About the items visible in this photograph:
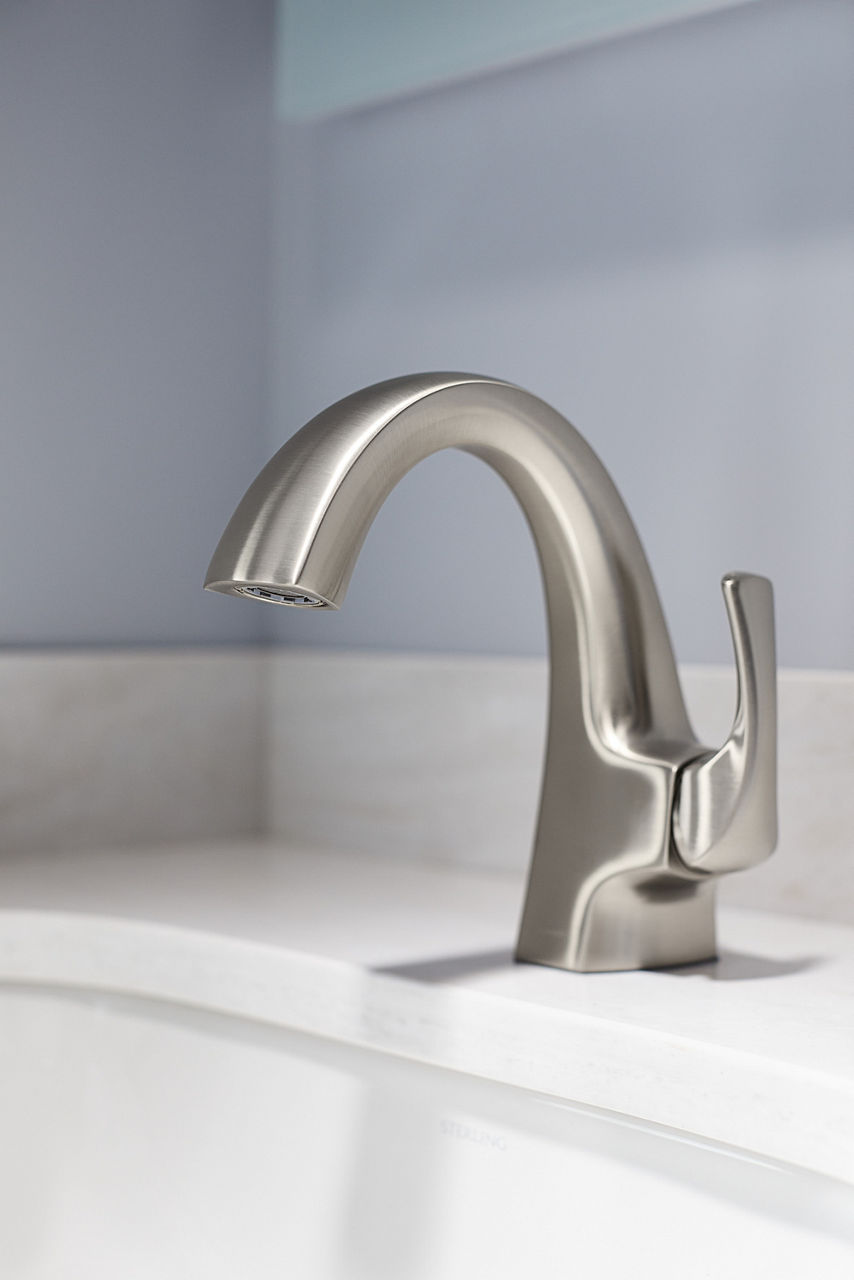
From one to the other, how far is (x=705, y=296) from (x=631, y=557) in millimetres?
252

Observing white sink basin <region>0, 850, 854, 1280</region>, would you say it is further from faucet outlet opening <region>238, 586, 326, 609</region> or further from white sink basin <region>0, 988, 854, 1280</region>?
faucet outlet opening <region>238, 586, 326, 609</region>

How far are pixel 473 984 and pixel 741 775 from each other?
0.12 meters

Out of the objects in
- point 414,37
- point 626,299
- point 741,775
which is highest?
point 414,37

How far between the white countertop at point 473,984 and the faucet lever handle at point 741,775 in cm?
5

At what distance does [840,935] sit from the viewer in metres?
0.61

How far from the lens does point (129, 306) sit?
2.75 feet

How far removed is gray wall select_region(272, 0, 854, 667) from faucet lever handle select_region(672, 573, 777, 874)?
7.4 inches

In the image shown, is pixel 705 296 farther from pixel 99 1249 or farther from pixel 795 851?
pixel 99 1249

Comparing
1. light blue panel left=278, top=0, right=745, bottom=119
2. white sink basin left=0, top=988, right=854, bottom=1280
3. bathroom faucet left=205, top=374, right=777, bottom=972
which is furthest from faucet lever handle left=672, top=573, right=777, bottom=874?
light blue panel left=278, top=0, right=745, bottom=119

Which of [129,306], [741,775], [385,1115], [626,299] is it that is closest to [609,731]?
[741,775]

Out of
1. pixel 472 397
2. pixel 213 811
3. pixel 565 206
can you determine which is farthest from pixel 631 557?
pixel 213 811

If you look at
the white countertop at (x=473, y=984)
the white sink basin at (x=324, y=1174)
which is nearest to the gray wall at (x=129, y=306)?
the white countertop at (x=473, y=984)

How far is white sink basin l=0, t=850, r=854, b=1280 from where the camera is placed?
1.31ft

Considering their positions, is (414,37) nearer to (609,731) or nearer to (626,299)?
(626,299)
